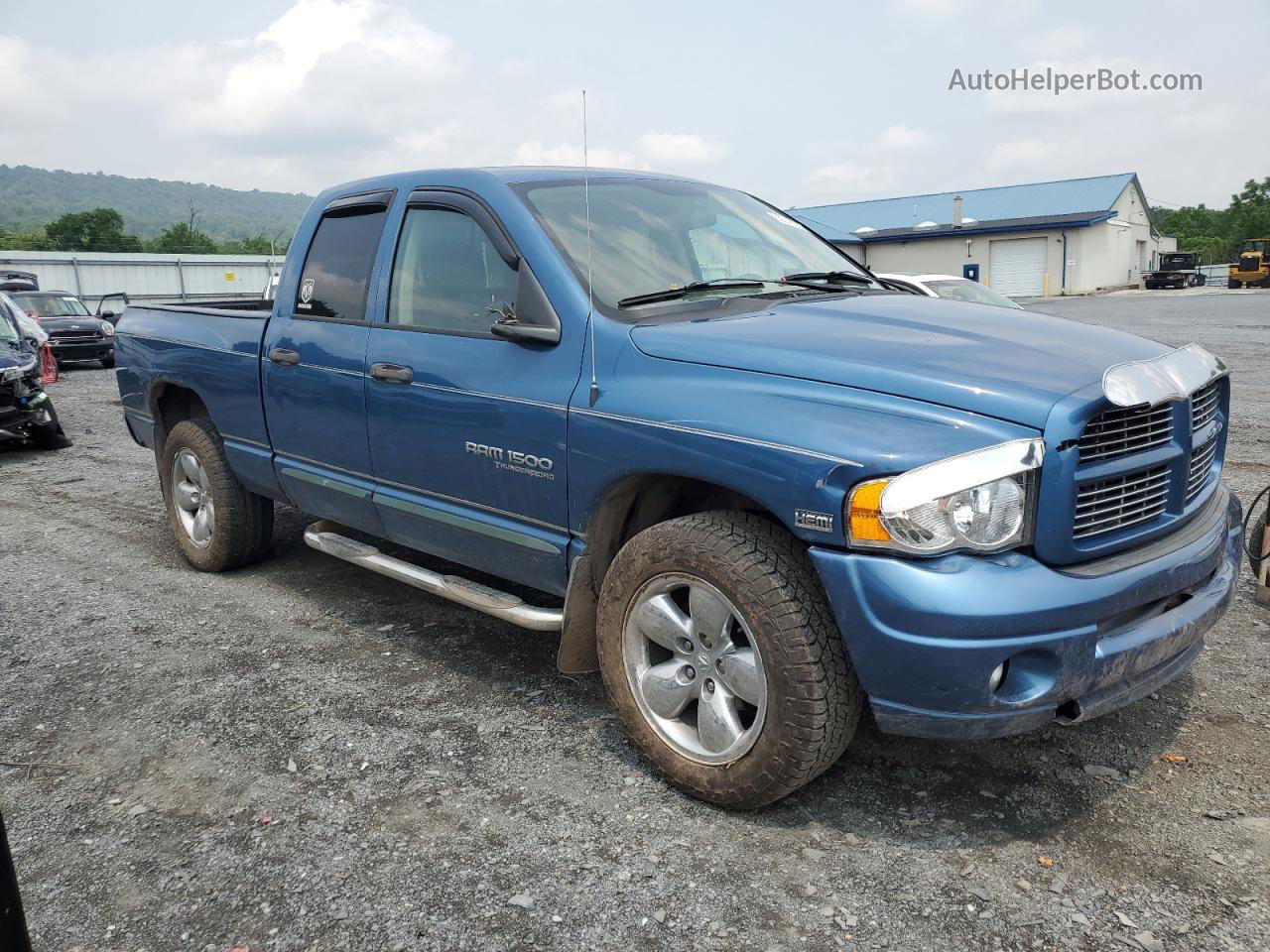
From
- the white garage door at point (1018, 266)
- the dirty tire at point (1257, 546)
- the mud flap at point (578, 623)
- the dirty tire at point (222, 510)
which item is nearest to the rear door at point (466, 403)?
the mud flap at point (578, 623)

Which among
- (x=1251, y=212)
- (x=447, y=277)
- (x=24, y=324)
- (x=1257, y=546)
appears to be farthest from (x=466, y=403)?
(x=1251, y=212)

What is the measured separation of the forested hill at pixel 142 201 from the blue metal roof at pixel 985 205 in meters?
97.3

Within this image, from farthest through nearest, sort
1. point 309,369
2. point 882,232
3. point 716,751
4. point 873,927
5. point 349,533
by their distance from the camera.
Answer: point 882,232
point 349,533
point 309,369
point 716,751
point 873,927

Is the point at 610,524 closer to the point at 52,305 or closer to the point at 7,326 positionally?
the point at 7,326

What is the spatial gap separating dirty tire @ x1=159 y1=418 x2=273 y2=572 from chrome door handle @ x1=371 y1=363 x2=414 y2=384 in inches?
65.2

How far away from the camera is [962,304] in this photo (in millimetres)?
3627

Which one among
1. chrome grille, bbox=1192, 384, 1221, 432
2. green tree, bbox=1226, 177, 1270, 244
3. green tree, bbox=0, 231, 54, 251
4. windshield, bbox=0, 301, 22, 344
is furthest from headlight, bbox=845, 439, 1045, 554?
green tree, bbox=1226, 177, 1270, 244

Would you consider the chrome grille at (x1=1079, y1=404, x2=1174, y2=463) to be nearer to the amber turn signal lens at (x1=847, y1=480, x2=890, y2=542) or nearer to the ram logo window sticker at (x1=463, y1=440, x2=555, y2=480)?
the amber turn signal lens at (x1=847, y1=480, x2=890, y2=542)

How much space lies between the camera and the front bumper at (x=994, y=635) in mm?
2506

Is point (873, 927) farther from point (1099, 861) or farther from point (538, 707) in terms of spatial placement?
point (538, 707)

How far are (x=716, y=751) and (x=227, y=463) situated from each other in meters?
3.31

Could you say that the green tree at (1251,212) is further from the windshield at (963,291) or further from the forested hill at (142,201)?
the forested hill at (142,201)

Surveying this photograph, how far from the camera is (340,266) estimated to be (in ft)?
14.4

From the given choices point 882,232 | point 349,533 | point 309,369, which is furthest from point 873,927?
point 882,232
